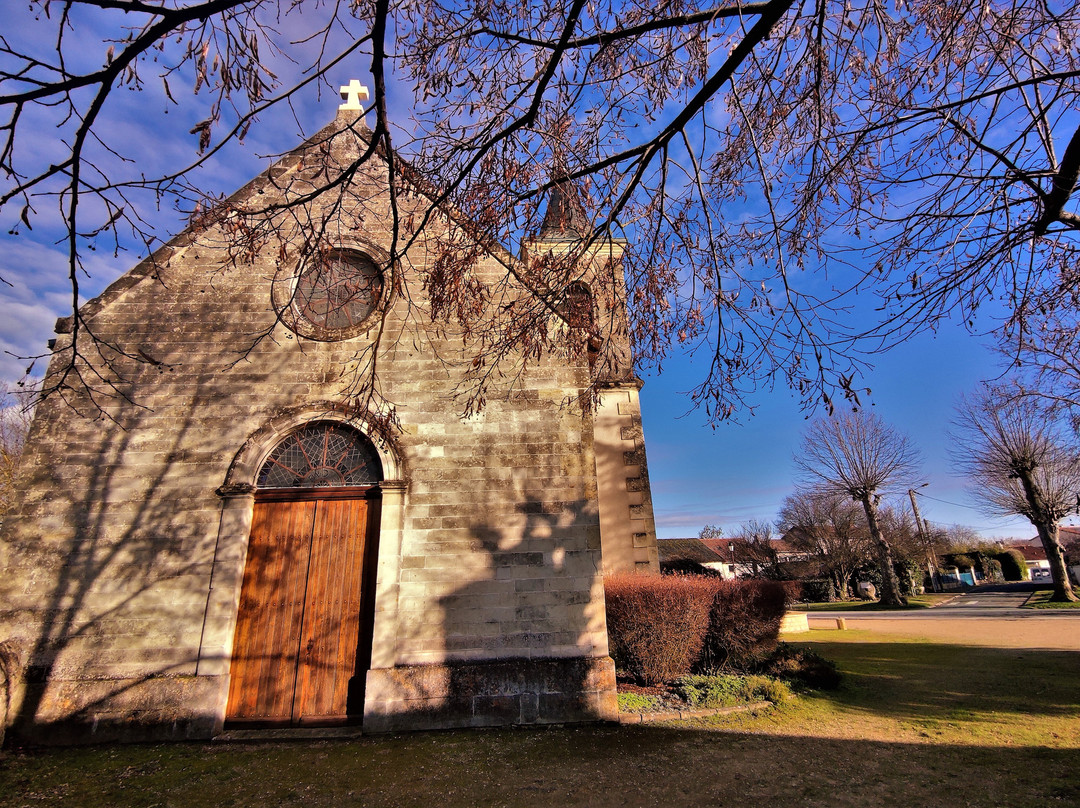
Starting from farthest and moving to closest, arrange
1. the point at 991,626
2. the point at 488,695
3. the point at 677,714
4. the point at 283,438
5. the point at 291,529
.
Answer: the point at 991,626 → the point at 283,438 → the point at 291,529 → the point at 677,714 → the point at 488,695

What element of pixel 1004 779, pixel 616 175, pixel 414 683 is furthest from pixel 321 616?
pixel 1004 779

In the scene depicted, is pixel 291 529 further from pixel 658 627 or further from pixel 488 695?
pixel 658 627

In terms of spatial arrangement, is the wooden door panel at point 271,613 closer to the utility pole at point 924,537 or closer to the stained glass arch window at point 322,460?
the stained glass arch window at point 322,460

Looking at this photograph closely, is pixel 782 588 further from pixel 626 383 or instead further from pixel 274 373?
pixel 274 373

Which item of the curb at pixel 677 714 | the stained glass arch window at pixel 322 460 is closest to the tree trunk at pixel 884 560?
the curb at pixel 677 714

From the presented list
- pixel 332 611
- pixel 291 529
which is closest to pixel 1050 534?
pixel 332 611

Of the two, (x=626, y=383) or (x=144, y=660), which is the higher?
(x=626, y=383)

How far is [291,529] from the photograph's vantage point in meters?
7.09

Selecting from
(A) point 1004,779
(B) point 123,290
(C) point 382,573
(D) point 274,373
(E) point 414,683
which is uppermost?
(B) point 123,290

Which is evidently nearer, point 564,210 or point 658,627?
point 564,210

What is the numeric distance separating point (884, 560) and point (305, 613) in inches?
1035

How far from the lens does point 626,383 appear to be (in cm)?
1352

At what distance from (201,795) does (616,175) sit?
21.1 ft

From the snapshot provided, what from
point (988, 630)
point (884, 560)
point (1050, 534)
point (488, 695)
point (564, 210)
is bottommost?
point (988, 630)
